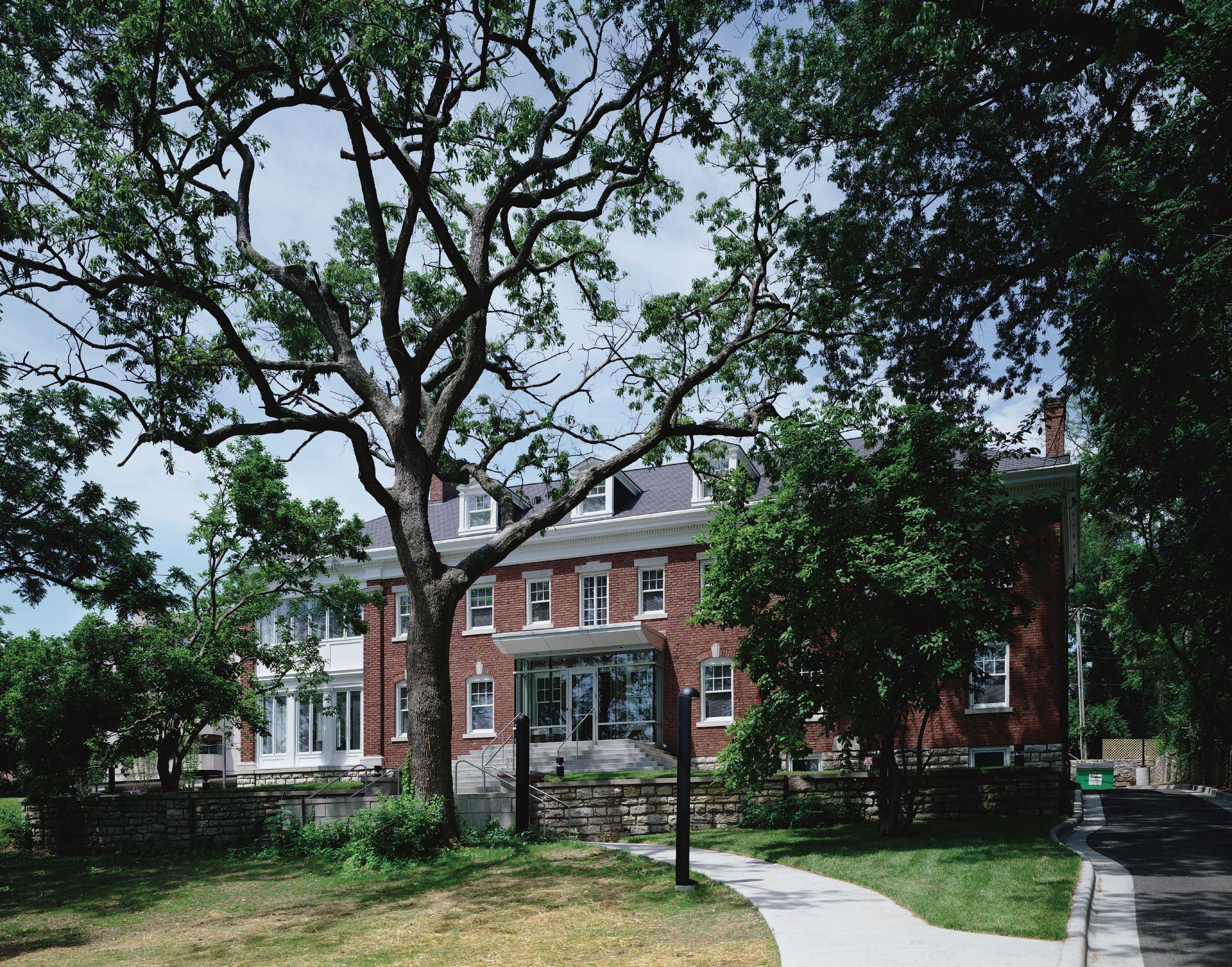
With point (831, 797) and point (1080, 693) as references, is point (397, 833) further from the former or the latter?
point (1080, 693)

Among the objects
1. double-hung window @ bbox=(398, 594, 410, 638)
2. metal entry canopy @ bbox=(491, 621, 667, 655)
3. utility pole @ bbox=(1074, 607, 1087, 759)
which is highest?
double-hung window @ bbox=(398, 594, 410, 638)

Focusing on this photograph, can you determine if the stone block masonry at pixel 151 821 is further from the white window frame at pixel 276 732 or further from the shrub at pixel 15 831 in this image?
the white window frame at pixel 276 732

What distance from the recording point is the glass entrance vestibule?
31.3 m

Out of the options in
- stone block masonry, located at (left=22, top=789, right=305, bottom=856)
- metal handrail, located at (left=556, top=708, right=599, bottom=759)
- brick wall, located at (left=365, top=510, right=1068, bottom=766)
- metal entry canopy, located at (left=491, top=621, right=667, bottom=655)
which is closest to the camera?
stone block masonry, located at (left=22, top=789, right=305, bottom=856)

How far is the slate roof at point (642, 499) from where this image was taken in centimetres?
3294

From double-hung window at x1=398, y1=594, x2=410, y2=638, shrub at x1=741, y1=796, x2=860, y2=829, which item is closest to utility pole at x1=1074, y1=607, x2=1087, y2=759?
double-hung window at x1=398, y1=594, x2=410, y2=638

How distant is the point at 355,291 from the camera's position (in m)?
20.5

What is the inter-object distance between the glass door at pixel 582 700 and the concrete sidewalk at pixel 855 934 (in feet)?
63.6

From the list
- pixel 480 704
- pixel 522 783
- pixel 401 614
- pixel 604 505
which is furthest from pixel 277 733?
pixel 522 783

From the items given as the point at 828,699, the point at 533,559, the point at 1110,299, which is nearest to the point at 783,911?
the point at 828,699

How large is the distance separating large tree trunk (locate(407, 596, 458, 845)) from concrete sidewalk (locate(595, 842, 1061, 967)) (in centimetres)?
503

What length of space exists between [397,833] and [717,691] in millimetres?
A: 17571

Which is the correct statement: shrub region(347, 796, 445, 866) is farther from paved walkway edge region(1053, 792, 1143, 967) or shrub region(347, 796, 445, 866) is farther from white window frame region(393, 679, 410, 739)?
white window frame region(393, 679, 410, 739)

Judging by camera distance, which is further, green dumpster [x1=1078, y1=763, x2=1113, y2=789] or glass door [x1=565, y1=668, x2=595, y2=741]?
green dumpster [x1=1078, y1=763, x2=1113, y2=789]
